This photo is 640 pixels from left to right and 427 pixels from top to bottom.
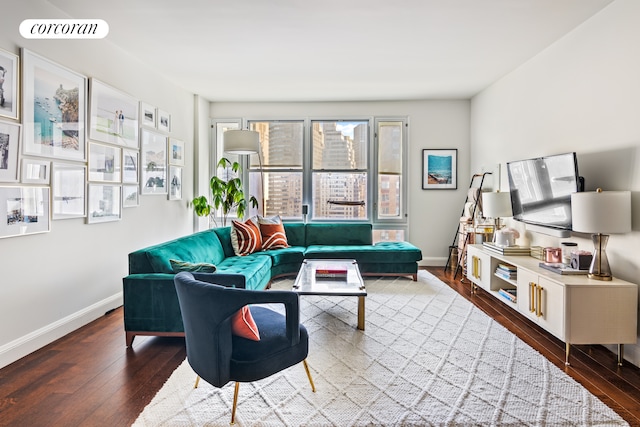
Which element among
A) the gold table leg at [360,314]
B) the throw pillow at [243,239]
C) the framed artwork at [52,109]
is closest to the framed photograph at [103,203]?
the framed artwork at [52,109]

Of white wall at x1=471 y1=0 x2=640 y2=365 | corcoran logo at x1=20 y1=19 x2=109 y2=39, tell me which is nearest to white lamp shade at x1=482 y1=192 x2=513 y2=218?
white wall at x1=471 y1=0 x2=640 y2=365

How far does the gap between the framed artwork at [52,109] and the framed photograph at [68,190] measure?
0.34 ft

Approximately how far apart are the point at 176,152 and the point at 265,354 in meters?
4.02

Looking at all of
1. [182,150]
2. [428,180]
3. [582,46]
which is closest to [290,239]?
[182,150]

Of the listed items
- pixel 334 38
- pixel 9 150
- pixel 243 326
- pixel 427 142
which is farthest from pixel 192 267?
pixel 427 142

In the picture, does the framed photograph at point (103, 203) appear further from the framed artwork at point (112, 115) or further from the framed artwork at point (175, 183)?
the framed artwork at point (175, 183)

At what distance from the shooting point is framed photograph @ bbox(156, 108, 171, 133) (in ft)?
15.1

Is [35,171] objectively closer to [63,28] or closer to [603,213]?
[63,28]

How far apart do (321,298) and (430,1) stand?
9.89ft

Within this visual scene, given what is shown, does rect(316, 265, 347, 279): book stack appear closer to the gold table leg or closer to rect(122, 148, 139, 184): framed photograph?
the gold table leg

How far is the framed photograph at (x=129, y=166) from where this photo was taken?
12.7ft

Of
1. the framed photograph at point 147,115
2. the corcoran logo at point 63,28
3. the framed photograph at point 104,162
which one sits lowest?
the framed photograph at point 104,162

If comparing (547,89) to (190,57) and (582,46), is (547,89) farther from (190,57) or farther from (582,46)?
(190,57)

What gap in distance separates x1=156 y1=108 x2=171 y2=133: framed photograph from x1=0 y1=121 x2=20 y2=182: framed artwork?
2120 mm
